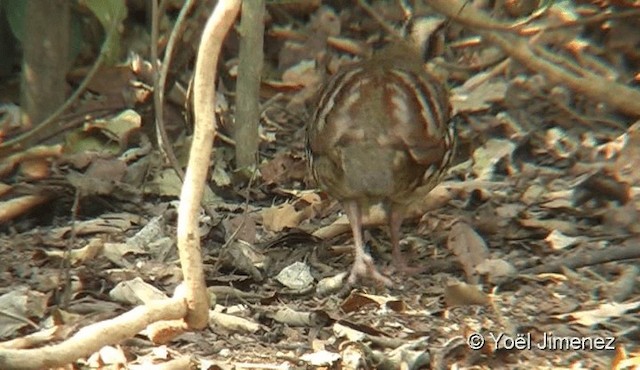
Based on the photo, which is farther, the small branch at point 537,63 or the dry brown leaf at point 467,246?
the small branch at point 537,63

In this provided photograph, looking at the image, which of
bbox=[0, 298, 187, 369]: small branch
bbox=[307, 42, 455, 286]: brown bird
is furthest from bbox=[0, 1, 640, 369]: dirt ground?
bbox=[0, 298, 187, 369]: small branch

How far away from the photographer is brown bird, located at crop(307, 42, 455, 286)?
16.3ft

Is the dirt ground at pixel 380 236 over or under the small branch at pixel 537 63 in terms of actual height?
under

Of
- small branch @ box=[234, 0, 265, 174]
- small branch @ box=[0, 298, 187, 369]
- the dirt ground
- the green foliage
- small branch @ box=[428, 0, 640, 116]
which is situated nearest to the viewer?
small branch @ box=[0, 298, 187, 369]

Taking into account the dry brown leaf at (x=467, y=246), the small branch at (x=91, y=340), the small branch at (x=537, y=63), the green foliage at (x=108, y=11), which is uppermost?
the green foliage at (x=108, y=11)

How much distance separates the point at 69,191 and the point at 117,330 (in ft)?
8.35

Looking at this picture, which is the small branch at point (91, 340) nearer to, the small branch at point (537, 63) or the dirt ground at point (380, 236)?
the dirt ground at point (380, 236)

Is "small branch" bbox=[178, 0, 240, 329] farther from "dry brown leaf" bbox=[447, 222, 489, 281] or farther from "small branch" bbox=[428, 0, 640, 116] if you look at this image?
"small branch" bbox=[428, 0, 640, 116]

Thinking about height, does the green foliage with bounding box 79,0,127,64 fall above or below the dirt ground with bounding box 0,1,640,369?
above

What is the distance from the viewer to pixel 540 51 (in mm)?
6121

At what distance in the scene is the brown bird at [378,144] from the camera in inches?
196

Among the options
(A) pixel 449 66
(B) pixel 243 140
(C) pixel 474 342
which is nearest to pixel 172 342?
(C) pixel 474 342

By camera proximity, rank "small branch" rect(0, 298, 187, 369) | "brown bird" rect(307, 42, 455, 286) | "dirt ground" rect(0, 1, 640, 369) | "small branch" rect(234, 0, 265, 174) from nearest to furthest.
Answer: "small branch" rect(0, 298, 187, 369)
"dirt ground" rect(0, 1, 640, 369)
"brown bird" rect(307, 42, 455, 286)
"small branch" rect(234, 0, 265, 174)

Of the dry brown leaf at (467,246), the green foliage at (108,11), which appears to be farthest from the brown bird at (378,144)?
the green foliage at (108,11)
